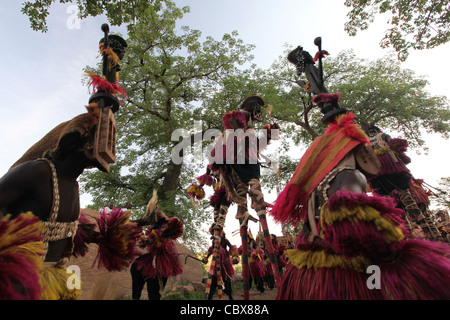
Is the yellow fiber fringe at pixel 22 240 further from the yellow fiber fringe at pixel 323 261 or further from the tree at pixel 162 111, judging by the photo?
the tree at pixel 162 111

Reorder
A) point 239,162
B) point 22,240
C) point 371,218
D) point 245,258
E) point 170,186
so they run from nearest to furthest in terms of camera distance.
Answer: point 22,240
point 371,218
point 245,258
point 239,162
point 170,186

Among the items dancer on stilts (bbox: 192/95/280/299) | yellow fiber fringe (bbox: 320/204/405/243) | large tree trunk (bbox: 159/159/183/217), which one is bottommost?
yellow fiber fringe (bbox: 320/204/405/243)

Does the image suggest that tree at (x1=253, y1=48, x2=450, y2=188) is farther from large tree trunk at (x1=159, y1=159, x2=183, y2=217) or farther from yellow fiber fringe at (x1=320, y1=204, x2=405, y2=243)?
yellow fiber fringe at (x1=320, y1=204, x2=405, y2=243)

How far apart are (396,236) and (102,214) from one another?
2.19 metres

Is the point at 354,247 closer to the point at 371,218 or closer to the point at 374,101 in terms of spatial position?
the point at 371,218

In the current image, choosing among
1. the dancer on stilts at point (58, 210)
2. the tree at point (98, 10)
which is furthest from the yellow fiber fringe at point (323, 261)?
the tree at point (98, 10)

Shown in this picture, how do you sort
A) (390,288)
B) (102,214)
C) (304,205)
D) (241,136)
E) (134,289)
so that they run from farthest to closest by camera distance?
(134,289) → (241,136) → (102,214) → (304,205) → (390,288)

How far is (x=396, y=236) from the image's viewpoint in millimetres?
1382

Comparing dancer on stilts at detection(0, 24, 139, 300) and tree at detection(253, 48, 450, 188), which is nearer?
dancer on stilts at detection(0, 24, 139, 300)

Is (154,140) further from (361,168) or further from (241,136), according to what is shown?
(361,168)

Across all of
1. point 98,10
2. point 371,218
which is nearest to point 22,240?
point 371,218

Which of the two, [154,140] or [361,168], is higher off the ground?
[154,140]

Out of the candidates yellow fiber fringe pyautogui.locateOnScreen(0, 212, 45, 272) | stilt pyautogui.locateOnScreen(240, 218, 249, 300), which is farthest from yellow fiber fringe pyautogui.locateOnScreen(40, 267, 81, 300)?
stilt pyautogui.locateOnScreen(240, 218, 249, 300)

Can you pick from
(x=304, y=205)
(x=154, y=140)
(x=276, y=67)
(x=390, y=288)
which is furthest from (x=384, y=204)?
(x=276, y=67)
